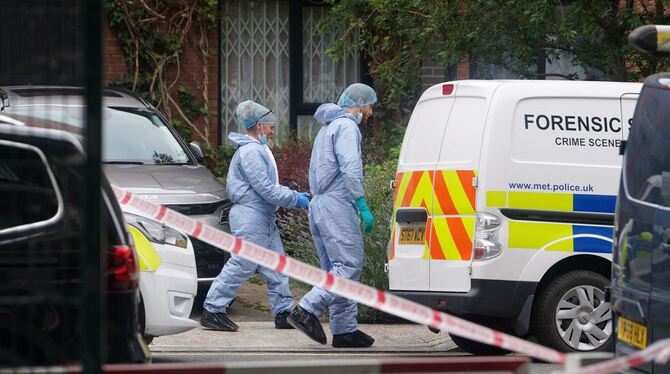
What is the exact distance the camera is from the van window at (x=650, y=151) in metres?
6.37

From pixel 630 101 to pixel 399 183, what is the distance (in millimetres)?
1800

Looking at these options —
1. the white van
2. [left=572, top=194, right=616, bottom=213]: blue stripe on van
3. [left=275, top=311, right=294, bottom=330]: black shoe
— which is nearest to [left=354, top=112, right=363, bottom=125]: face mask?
the white van

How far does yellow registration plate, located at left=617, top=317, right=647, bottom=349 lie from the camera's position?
6.29 metres

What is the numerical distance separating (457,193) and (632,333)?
2953 mm

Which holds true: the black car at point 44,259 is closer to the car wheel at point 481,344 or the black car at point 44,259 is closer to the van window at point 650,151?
the van window at point 650,151

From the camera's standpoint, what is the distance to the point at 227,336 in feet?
34.3

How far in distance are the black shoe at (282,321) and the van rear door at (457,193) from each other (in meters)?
1.87

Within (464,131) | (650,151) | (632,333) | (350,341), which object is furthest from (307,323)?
(650,151)

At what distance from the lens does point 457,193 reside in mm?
9211

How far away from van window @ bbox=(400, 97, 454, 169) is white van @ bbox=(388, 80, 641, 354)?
0.02 metres

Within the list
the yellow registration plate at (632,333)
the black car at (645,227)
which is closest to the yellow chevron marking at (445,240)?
the black car at (645,227)

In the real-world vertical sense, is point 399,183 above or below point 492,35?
below

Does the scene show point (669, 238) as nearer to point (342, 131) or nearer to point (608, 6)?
point (342, 131)

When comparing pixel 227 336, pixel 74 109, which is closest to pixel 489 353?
pixel 227 336
